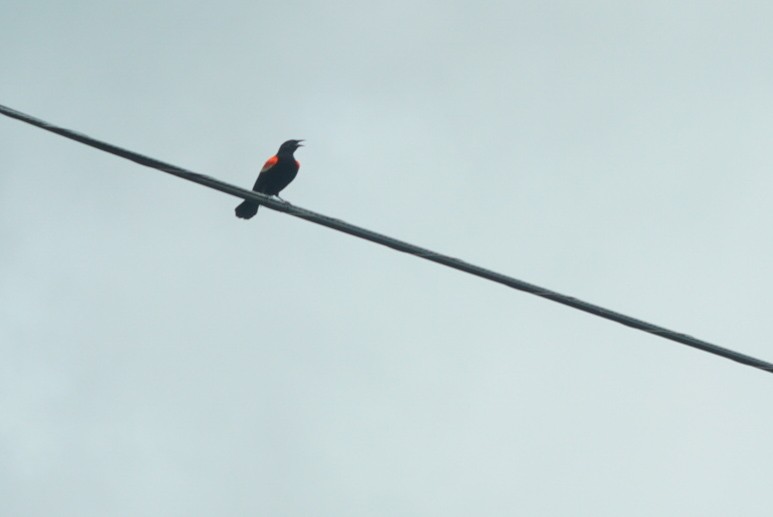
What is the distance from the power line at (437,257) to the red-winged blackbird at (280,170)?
7.12 m

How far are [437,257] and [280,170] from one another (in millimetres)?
7496

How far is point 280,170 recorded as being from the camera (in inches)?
458

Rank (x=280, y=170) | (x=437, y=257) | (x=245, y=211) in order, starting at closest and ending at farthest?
(x=437, y=257) → (x=245, y=211) → (x=280, y=170)

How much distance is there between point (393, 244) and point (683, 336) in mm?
1408

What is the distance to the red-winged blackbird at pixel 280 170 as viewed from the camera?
11648 mm

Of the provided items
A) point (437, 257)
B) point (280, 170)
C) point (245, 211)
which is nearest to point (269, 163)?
point (280, 170)

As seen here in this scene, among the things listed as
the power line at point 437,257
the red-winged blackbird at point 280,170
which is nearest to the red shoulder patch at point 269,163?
the red-winged blackbird at point 280,170

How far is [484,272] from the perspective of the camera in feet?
14.0

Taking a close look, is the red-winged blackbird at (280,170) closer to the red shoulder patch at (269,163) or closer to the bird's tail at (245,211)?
the red shoulder patch at (269,163)

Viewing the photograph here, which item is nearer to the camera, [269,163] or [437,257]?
[437,257]

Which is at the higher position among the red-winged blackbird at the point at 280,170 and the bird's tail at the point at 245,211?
the red-winged blackbird at the point at 280,170

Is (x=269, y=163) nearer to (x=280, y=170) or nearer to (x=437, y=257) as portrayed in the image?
(x=280, y=170)

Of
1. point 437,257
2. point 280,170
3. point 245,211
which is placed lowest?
point 437,257

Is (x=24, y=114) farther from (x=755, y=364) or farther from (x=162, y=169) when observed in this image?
(x=755, y=364)
